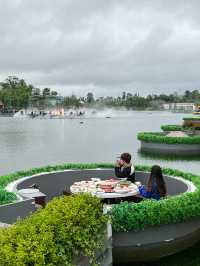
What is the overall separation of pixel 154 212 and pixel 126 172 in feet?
8.52

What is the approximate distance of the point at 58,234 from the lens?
15.5 ft

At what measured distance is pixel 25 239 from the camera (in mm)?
4406

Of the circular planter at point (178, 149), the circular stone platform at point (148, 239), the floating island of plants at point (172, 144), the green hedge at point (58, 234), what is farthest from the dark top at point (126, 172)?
the circular planter at point (178, 149)

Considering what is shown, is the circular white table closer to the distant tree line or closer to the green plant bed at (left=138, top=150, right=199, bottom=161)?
the green plant bed at (left=138, top=150, right=199, bottom=161)

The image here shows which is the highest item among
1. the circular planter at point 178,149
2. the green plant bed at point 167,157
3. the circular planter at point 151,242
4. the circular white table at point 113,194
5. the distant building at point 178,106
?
the circular white table at point 113,194

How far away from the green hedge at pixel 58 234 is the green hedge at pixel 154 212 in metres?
0.75

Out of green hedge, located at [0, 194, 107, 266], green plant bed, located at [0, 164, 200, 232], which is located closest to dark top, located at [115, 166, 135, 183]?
green plant bed, located at [0, 164, 200, 232]

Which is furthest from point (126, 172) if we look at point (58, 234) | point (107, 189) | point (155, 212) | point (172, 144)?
point (172, 144)

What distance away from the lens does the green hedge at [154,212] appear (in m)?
6.52

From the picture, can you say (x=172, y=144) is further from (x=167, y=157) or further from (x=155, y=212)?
(x=155, y=212)

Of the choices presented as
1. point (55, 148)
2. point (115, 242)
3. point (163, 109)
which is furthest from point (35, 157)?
point (163, 109)

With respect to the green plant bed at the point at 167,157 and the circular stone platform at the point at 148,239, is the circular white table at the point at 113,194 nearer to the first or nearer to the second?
the circular stone platform at the point at 148,239

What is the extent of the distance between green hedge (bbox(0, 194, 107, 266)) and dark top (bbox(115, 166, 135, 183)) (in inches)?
139

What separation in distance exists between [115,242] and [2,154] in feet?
63.0
